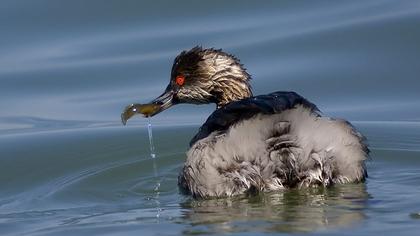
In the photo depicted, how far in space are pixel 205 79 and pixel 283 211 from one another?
2.01m

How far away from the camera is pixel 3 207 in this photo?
852 centimetres

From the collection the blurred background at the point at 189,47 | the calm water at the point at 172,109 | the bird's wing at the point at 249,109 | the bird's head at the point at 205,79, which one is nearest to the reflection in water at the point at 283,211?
the calm water at the point at 172,109

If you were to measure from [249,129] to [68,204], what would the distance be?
146 cm

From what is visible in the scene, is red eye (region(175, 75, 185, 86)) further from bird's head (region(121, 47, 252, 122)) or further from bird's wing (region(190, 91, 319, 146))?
bird's wing (region(190, 91, 319, 146))

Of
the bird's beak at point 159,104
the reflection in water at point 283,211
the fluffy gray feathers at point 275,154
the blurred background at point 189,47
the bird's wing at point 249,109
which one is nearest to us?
the reflection in water at point 283,211

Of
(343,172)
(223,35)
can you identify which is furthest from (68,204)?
(223,35)

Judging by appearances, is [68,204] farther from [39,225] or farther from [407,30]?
[407,30]

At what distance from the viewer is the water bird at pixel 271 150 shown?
7.64 meters

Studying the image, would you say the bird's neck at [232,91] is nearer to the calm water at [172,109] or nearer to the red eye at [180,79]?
the red eye at [180,79]

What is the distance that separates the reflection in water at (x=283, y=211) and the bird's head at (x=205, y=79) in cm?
138

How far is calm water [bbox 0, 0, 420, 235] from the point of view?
750cm

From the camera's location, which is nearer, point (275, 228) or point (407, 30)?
point (275, 228)

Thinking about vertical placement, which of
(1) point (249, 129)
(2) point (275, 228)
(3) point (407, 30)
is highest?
(3) point (407, 30)

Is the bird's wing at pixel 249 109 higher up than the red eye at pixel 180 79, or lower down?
lower down
